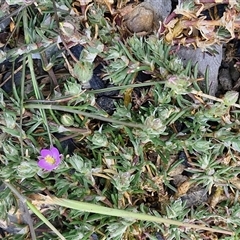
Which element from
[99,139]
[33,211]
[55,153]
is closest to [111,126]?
[99,139]

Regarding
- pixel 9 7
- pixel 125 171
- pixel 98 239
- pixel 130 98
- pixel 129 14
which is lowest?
pixel 98 239

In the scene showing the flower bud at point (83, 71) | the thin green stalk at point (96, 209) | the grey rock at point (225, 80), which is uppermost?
the flower bud at point (83, 71)

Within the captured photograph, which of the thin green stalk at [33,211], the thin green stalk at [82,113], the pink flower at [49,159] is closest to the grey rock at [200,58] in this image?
the thin green stalk at [82,113]

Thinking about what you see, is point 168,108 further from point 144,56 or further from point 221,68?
point 221,68

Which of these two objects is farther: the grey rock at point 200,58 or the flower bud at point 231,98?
the grey rock at point 200,58

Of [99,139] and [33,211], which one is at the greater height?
[99,139]

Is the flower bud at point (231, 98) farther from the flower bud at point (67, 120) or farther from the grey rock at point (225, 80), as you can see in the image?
the flower bud at point (67, 120)

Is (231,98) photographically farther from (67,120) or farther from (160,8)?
(67,120)

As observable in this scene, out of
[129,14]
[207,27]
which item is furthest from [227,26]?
[129,14]
